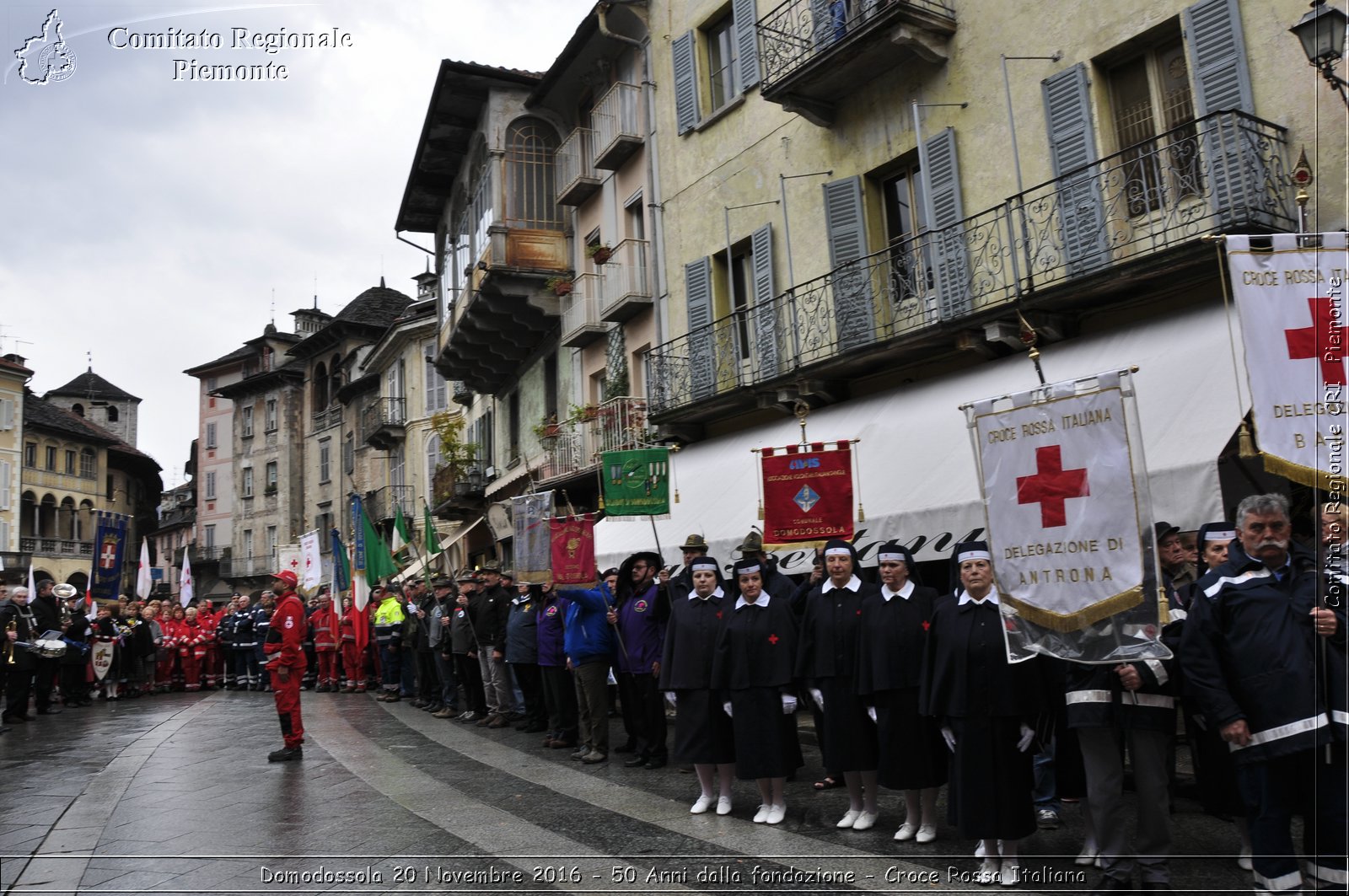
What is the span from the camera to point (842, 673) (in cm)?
820

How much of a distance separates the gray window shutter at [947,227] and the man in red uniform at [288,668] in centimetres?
825

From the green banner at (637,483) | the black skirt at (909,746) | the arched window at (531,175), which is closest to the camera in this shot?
the black skirt at (909,746)

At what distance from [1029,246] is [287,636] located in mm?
9202

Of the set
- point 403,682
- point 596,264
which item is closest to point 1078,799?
point 403,682

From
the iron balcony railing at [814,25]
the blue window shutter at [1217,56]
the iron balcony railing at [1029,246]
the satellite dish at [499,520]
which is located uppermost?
the iron balcony railing at [814,25]

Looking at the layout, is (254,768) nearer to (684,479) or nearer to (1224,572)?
(684,479)

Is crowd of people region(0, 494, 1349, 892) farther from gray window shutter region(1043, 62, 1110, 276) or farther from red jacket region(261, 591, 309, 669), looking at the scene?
gray window shutter region(1043, 62, 1110, 276)

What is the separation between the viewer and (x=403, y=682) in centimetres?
2034

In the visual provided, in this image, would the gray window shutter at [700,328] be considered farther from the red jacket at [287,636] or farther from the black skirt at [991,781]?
the black skirt at [991,781]

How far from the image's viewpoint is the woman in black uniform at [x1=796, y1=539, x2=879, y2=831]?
7961mm

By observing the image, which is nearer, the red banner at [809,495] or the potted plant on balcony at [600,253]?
the red banner at [809,495]

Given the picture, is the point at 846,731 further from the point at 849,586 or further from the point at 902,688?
the point at 849,586

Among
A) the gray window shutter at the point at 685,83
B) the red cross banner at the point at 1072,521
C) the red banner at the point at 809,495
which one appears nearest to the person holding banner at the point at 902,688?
the red cross banner at the point at 1072,521

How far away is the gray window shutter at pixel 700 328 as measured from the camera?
1817 cm
